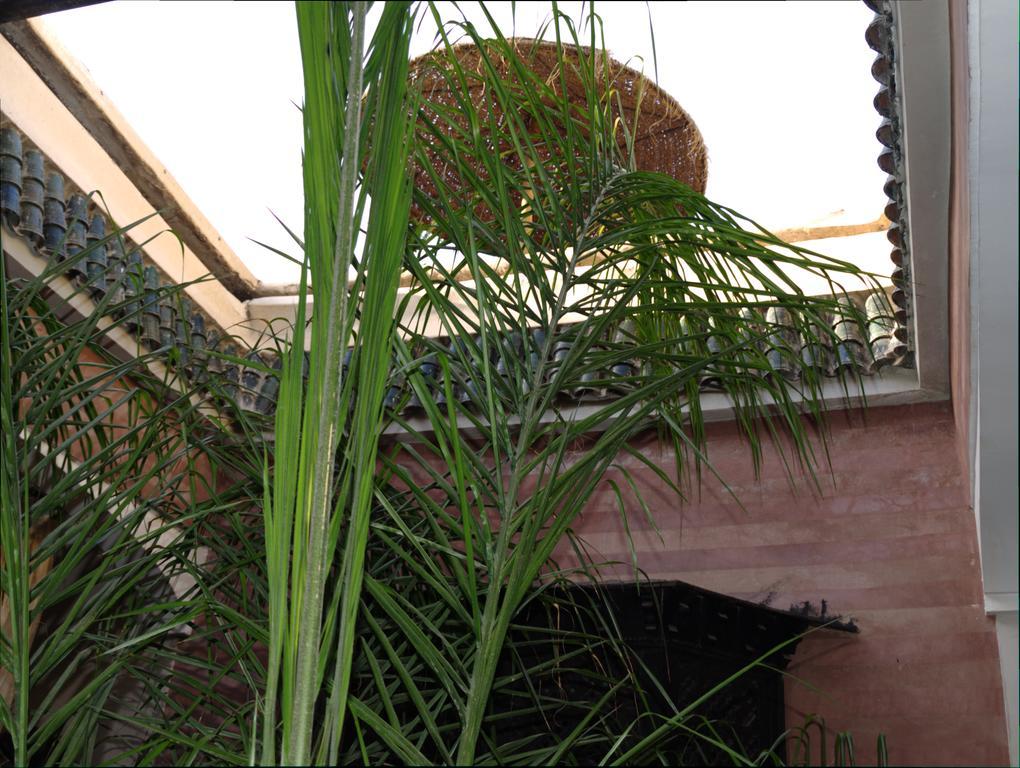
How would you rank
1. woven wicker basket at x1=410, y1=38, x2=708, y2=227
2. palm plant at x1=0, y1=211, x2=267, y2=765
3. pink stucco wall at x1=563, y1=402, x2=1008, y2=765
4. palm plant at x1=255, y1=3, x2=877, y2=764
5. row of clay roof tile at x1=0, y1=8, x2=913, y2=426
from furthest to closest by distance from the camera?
pink stucco wall at x1=563, y1=402, x2=1008, y2=765
woven wicker basket at x1=410, y1=38, x2=708, y2=227
row of clay roof tile at x1=0, y1=8, x2=913, y2=426
palm plant at x1=0, y1=211, x2=267, y2=765
palm plant at x1=255, y1=3, x2=877, y2=764

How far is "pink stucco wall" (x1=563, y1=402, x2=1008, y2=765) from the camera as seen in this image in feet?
12.2

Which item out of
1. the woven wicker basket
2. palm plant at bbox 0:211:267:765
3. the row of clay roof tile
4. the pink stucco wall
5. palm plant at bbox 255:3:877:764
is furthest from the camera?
the pink stucco wall

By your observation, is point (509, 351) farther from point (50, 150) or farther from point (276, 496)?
point (50, 150)

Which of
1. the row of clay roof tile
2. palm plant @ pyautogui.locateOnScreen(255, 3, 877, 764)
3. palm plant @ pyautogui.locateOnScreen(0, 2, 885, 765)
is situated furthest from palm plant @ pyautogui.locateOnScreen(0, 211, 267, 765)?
palm plant @ pyautogui.locateOnScreen(255, 3, 877, 764)

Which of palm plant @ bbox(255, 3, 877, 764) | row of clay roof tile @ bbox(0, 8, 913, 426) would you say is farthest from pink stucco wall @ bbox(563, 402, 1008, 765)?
palm plant @ bbox(255, 3, 877, 764)

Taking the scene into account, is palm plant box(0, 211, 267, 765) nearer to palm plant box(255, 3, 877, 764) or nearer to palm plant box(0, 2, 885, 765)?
palm plant box(0, 2, 885, 765)

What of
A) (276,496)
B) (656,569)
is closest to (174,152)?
(656,569)

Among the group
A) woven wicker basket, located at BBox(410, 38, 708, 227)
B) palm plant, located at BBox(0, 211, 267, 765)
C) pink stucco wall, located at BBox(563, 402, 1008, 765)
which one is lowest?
pink stucco wall, located at BBox(563, 402, 1008, 765)

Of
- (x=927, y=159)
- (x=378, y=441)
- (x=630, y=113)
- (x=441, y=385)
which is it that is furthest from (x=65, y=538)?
(x=630, y=113)

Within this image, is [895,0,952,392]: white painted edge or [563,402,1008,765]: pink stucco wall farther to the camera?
[563,402,1008,765]: pink stucco wall

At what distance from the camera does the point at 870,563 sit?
394cm

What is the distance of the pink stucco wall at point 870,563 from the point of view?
3707mm

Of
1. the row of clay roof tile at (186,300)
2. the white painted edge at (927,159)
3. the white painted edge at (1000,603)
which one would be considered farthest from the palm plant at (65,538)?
the white painted edge at (1000,603)

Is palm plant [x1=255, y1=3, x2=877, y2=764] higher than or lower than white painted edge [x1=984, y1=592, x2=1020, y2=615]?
higher
